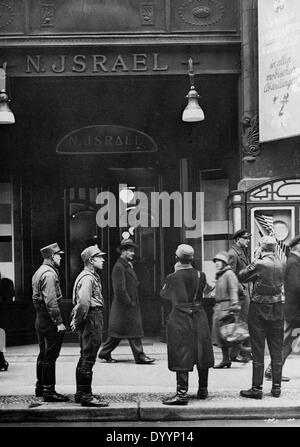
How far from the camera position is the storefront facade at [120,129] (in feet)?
43.9

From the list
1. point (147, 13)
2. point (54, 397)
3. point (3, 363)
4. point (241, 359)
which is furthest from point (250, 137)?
point (54, 397)

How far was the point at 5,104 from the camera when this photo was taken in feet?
41.5

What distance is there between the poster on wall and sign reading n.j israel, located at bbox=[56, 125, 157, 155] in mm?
2809

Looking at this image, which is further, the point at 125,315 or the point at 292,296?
the point at 125,315

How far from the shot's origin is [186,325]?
9758 millimetres

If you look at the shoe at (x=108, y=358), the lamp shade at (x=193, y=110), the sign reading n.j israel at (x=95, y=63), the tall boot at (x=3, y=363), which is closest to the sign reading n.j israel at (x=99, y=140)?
the sign reading n.j israel at (x=95, y=63)

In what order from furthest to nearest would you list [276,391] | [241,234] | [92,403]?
[241,234], [276,391], [92,403]

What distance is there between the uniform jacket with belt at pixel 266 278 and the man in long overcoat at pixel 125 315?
286cm

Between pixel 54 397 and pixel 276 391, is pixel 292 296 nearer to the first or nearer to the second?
pixel 276 391

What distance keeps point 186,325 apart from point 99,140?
5.87m

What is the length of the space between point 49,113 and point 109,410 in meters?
6.94

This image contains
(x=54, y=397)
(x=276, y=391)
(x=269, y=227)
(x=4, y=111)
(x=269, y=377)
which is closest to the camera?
(x=54, y=397)

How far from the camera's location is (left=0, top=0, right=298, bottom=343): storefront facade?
13375 millimetres

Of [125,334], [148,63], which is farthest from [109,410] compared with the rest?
[148,63]
